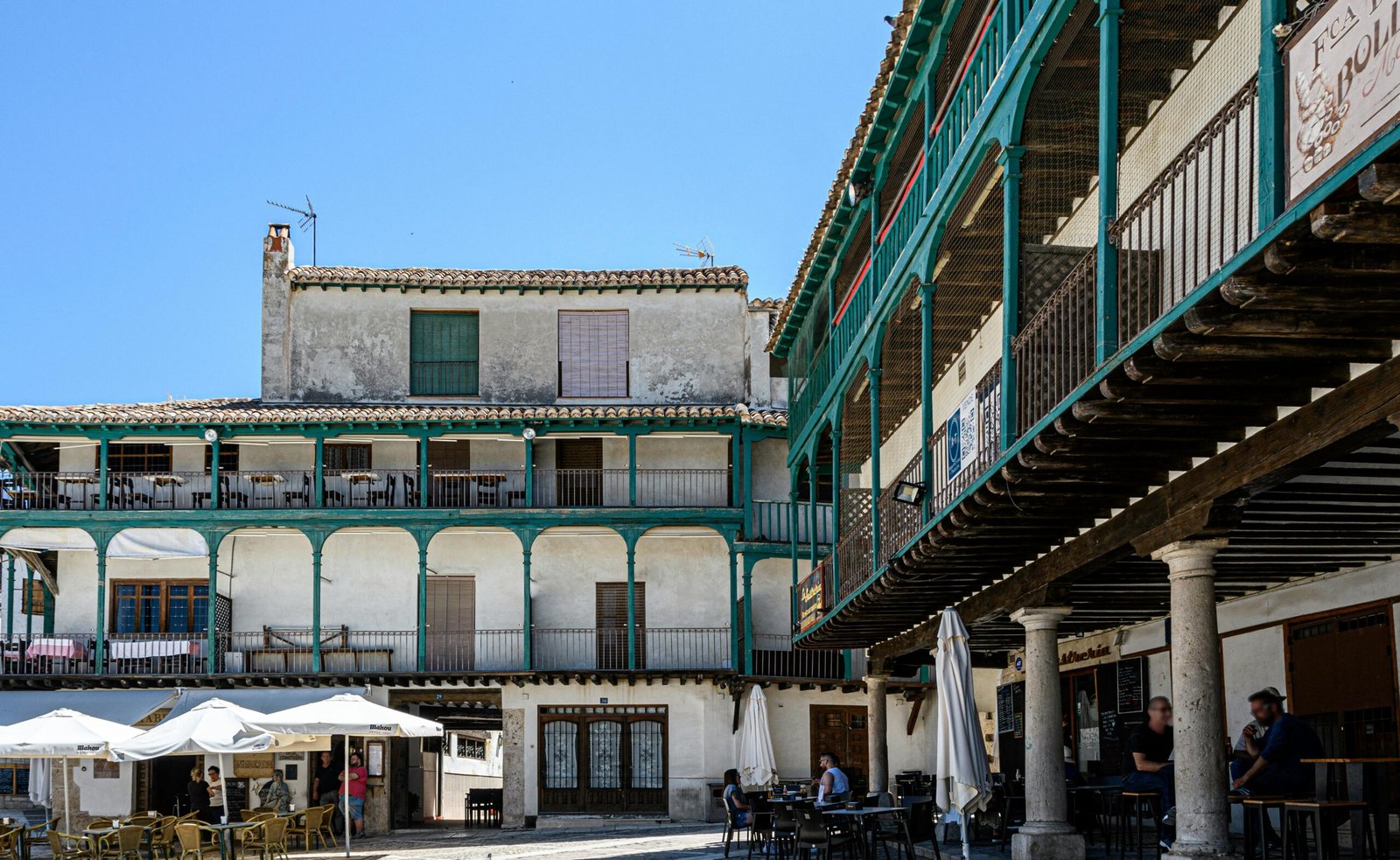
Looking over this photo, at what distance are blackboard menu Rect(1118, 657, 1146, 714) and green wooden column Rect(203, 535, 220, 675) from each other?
62.6 feet

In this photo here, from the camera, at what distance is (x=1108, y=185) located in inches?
380

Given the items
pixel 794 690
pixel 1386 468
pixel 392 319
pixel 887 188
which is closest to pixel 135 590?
pixel 392 319

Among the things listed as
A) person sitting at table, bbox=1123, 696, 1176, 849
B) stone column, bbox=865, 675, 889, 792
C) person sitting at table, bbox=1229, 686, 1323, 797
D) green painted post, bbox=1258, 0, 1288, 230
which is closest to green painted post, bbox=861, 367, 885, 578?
person sitting at table, bbox=1123, 696, 1176, 849

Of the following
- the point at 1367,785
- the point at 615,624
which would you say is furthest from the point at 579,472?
the point at 1367,785

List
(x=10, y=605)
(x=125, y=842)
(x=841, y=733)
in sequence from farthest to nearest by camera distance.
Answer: (x=841, y=733), (x=10, y=605), (x=125, y=842)

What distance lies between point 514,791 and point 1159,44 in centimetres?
2331

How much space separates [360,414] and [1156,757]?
23.7 m

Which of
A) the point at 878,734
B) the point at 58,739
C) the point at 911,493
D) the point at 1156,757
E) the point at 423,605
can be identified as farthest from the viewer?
the point at 423,605

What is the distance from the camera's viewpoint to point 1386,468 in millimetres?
10195

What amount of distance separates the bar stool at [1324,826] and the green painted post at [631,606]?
74.5ft

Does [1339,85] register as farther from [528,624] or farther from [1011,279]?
[528,624]

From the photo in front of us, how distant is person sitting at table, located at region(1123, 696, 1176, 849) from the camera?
12805 mm

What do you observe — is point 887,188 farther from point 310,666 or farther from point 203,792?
point 310,666

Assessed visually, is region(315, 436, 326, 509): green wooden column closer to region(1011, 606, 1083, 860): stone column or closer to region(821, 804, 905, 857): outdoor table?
region(821, 804, 905, 857): outdoor table
